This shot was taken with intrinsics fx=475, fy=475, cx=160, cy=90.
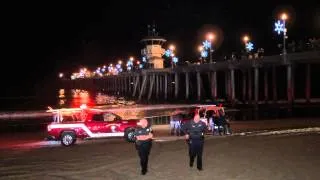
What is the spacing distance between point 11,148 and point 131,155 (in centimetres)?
718

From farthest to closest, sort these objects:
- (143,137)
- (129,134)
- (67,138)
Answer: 1. (129,134)
2. (67,138)
3. (143,137)

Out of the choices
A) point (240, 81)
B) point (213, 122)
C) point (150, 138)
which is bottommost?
point (213, 122)

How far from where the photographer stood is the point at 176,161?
52.8 ft

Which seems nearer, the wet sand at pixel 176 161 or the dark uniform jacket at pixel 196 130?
the dark uniform jacket at pixel 196 130

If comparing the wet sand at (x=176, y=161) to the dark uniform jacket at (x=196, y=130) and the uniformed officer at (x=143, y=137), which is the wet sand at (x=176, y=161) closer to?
the uniformed officer at (x=143, y=137)

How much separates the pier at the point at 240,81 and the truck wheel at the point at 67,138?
108 ft

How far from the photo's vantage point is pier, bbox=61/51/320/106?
53156mm

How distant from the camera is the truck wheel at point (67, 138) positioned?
22.1 metres

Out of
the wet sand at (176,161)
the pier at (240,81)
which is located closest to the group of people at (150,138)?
the wet sand at (176,161)

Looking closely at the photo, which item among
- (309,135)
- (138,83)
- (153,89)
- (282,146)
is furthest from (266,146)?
(138,83)

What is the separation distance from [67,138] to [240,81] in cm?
8015

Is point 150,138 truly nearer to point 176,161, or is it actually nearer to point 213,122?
point 176,161

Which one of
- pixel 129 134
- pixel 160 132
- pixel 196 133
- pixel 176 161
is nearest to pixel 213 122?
pixel 160 132

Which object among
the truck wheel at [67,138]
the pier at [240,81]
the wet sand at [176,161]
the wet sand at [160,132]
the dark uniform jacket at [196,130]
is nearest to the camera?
the dark uniform jacket at [196,130]
